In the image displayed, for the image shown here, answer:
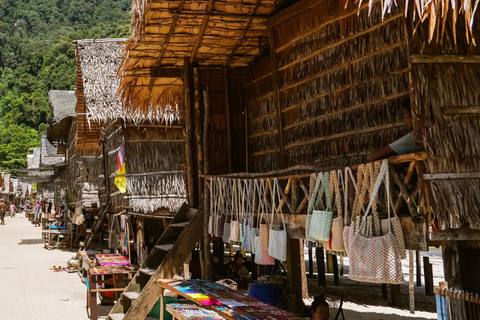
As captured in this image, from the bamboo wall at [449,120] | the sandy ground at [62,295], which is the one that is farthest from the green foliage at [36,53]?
the bamboo wall at [449,120]

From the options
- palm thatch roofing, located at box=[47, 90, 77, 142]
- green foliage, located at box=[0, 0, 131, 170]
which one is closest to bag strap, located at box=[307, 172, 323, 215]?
palm thatch roofing, located at box=[47, 90, 77, 142]

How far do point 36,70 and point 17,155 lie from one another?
65.1 feet

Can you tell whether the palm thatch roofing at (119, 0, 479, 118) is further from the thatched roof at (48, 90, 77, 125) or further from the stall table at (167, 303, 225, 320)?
the thatched roof at (48, 90, 77, 125)

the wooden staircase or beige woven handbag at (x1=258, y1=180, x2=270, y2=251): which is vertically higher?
beige woven handbag at (x1=258, y1=180, x2=270, y2=251)

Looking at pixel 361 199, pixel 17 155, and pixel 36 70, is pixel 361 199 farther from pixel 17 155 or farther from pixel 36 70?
pixel 36 70

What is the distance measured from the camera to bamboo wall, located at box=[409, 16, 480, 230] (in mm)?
3555

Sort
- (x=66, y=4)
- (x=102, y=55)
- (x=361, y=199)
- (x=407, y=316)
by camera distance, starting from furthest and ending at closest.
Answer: (x=66, y=4), (x=102, y=55), (x=407, y=316), (x=361, y=199)

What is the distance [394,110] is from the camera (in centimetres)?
462

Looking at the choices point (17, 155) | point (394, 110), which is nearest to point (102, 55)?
point (394, 110)

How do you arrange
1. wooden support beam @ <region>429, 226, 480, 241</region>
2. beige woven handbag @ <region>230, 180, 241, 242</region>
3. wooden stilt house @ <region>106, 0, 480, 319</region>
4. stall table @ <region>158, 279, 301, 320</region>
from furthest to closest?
beige woven handbag @ <region>230, 180, 241, 242</region> → stall table @ <region>158, 279, 301, 320</region> → wooden stilt house @ <region>106, 0, 480, 319</region> → wooden support beam @ <region>429, 226, 480, 241</region>

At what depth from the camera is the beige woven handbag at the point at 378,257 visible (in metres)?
3.71

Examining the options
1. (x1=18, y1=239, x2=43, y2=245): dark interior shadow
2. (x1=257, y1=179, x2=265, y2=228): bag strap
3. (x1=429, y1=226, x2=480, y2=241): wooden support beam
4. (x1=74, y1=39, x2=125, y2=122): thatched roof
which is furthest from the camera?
(x1=18, y1=239, x2=43, y2=245): dark interior shadow

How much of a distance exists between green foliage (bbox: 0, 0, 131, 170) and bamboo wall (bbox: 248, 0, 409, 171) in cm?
3812

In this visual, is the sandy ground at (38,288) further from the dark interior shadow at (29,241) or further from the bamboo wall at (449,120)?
the bamboo wall at (449,120)
